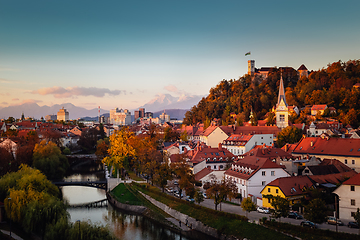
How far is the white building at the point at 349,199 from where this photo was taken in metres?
24.1

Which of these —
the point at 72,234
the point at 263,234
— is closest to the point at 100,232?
the point at 72,234

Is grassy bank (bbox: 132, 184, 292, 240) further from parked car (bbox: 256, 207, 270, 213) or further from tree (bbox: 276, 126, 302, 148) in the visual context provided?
tree (bbox: 276, 126, 302, 148)

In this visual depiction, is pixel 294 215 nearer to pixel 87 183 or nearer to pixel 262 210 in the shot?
pixel 262 210

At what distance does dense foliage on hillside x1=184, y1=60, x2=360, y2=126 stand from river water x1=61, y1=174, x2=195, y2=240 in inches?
1685

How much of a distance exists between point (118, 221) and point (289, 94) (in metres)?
57.0

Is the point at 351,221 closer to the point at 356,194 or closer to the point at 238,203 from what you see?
the point at 356,194

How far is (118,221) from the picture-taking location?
104ft

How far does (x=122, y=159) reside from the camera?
143 ft

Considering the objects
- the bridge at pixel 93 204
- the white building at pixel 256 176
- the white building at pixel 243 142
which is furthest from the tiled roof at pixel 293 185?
the white building at pixel 243 142

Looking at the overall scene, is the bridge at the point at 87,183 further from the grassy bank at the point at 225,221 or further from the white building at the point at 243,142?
the white building at the point at 243,142

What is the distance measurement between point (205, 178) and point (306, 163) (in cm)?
1229

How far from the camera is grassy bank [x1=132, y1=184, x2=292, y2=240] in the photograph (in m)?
22.7

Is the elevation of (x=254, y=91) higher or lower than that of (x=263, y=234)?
higher

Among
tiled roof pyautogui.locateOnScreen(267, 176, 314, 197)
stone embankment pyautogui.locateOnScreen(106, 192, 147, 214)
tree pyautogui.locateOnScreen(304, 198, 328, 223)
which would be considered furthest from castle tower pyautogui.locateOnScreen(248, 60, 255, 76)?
tree pyautogui.locateOnScreen(304, 198, 328, 223)
